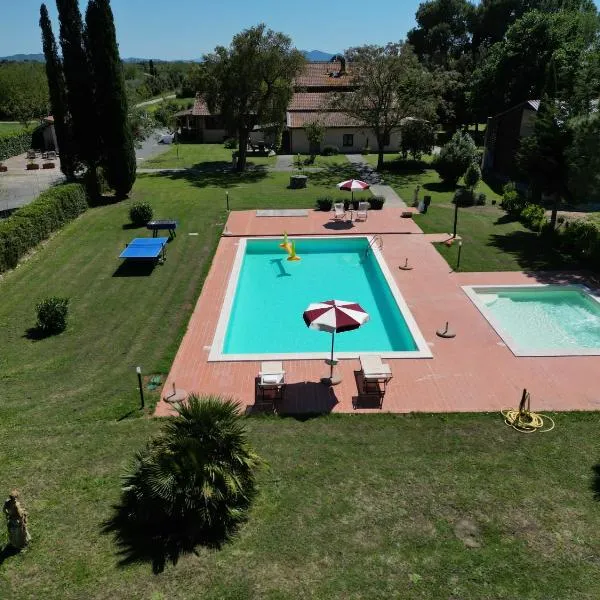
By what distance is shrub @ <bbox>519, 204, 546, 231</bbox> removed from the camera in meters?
25.9

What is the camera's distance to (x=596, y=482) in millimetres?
9680

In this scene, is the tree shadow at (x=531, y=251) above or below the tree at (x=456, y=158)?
below

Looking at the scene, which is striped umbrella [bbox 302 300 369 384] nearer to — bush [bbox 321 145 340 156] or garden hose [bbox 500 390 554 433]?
garden hose [bbox 500 390 554 433]

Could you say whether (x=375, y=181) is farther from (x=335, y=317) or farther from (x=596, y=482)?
(x=596, y=482)

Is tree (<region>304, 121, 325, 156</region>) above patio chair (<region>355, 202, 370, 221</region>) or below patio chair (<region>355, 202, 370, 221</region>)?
above

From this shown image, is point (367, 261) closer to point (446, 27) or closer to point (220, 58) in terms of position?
point (220, 58)

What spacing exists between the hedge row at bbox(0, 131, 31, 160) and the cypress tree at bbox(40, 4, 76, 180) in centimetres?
2501

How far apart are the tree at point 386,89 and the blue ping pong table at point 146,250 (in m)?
25.4

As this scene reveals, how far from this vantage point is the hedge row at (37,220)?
20828 mm

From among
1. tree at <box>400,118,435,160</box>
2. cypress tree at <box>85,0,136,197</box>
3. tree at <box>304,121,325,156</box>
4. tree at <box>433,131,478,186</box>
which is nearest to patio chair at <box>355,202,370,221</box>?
tree at <box>433,131,478,186</box>

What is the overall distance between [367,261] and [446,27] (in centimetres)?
8119

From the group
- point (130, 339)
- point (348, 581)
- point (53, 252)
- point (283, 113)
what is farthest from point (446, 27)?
point (348, 581)

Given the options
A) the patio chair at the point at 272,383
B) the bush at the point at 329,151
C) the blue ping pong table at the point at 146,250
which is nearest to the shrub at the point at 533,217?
the blue ping pong table at the point at 146,250

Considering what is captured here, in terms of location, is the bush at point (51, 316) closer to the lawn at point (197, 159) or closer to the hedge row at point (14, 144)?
the lawn at point (197, 159)
